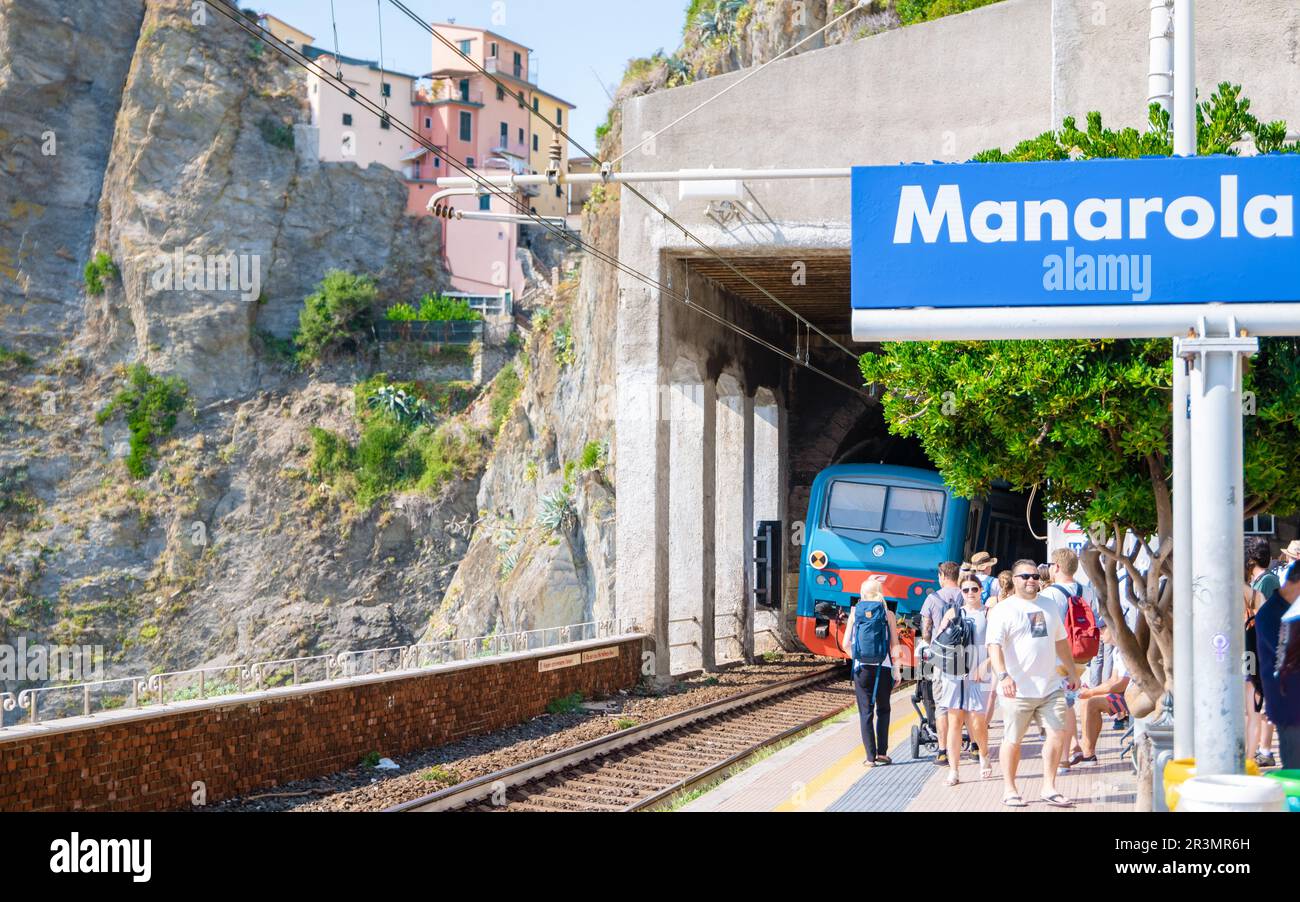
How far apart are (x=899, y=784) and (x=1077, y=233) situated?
550 centimetres

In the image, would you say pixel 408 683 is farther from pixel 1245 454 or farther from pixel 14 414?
pixel 14 414

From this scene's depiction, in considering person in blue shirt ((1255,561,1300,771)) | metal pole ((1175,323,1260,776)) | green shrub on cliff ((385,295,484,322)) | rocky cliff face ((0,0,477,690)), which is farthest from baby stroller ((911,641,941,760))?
green shrub on cliff ((385,295,484,322))

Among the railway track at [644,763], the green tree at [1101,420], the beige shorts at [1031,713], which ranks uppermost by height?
the green tree at [1101,420]

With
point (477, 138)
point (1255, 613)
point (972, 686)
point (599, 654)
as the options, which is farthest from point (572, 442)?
point (477, 138)

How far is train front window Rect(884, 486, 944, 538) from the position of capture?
21453mm

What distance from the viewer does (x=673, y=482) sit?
25250 millimetres

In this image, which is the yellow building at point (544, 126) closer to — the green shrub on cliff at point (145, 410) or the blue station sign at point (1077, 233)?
the green shrub on cliff at point (145, 410)

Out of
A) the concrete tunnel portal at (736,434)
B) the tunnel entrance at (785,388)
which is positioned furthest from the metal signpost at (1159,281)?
the tunnel entrance at (785,388)

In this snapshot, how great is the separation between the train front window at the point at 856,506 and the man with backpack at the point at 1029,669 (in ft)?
41.2

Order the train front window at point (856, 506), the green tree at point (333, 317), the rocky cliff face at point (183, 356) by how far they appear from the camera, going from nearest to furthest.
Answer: the train front window at point (856, 506), the rocky cliff face at point (183, 356), the green tree at point (333, 317)

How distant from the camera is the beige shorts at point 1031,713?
9.23 meters

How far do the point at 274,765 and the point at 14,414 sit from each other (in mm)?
56726

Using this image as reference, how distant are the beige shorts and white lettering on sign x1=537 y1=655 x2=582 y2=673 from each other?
876 centimetres
